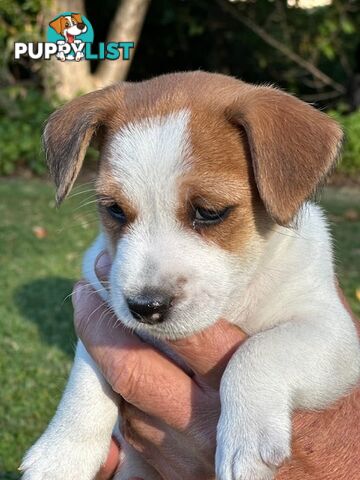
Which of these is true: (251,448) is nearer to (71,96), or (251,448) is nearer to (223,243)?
(223,243)

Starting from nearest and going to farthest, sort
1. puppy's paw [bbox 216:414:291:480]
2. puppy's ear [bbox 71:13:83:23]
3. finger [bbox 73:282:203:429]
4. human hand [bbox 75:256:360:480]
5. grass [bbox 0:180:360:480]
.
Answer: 1. puppy's paw [bbox 216:414:291:480]
2. human hand [bbox 75:256:360:480]
3. finger [bbox 73:282:203:429]
4. grass [bbox 0:180:360:480]
5. puppy's ear [bbox 71:13:83:23]

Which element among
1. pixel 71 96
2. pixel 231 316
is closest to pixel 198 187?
pixel 231 316

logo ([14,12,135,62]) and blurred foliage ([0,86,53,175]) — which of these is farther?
blurred foliage ([0,86,53,175])

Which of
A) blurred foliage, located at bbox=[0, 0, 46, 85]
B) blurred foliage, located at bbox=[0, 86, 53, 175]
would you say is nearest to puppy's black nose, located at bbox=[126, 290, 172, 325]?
blurred foliage, located at bbox=[0, 86, 53, 175]

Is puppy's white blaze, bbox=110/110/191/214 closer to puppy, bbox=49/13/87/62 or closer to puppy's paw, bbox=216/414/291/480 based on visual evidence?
puppy's paw, bbox=216/414/291/480

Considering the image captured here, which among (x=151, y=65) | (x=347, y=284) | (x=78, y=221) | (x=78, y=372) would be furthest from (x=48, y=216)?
(x=151, y=65)

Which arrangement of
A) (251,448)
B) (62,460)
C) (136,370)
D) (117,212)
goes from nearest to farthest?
(251,448) → (117,212) → (136,370) → (62,460)

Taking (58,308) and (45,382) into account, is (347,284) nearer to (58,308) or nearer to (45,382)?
(58,308)

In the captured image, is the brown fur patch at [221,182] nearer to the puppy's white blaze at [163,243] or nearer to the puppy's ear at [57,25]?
the puppy's white blaze at [163,243]
